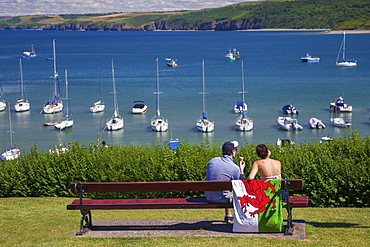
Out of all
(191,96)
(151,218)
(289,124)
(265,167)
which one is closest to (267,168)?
(265,167)

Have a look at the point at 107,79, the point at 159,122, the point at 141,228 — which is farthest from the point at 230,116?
the point at 141,228

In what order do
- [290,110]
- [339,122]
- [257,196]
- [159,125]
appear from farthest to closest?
1. [290,110]
2. [339,122]
3. [159,125]
4. [257,196]

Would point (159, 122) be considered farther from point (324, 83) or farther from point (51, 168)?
point (324, 83)

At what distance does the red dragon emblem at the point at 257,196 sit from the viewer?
7.51 meters

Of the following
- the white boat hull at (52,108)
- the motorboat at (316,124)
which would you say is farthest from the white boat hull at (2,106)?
the motorboat at (316,124)

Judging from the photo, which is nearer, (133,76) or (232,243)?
(232,243)

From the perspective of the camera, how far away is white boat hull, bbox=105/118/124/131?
4556 centimetres

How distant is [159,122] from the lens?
45.1 m

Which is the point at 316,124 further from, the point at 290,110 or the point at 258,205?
the point at 258,205

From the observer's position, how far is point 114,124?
45.7 meters

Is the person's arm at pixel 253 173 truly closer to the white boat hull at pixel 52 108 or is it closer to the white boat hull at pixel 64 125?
the white boat hull at pixel 64 125

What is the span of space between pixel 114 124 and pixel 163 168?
3344 centimetres

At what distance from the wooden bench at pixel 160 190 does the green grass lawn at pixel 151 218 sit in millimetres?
450

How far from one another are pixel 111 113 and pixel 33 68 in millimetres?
57273
